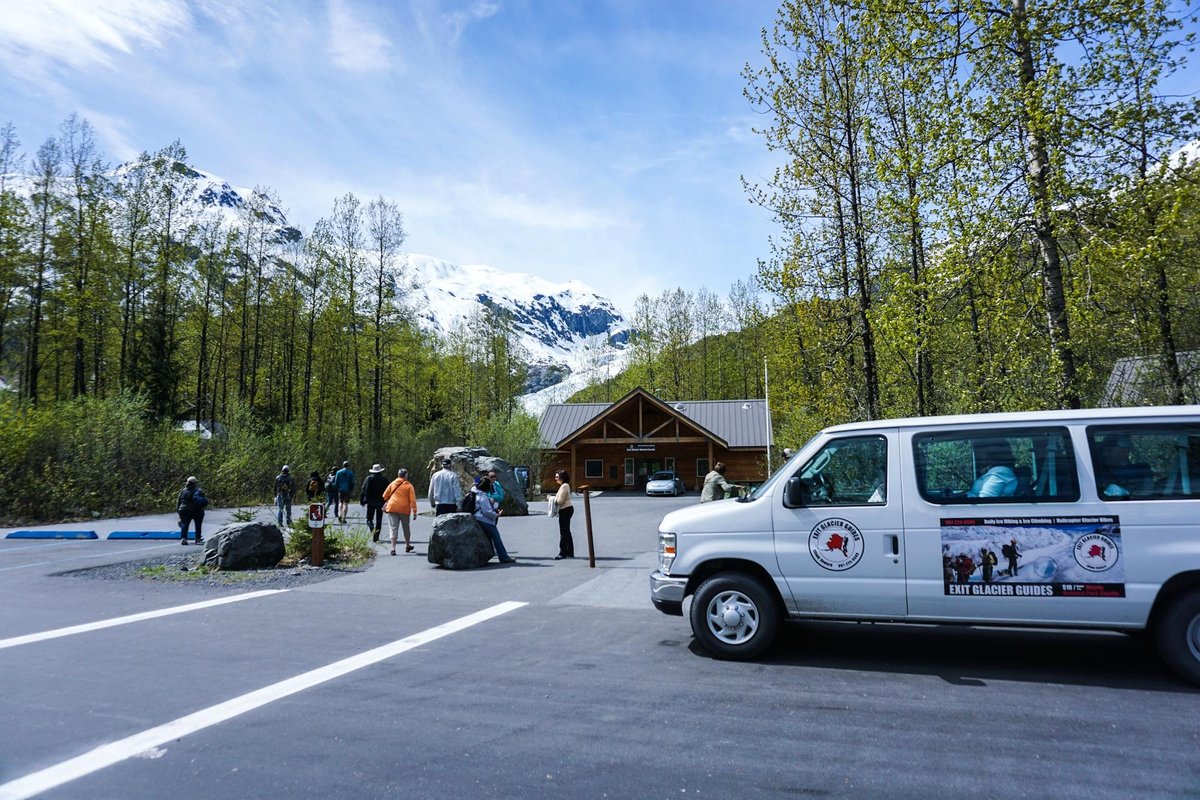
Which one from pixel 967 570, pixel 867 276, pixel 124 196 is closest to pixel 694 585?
pixel 967 570

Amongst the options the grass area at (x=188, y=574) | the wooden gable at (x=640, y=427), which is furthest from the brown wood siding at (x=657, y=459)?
the grass area at (x=188, y=574)

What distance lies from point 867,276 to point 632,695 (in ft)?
45.0

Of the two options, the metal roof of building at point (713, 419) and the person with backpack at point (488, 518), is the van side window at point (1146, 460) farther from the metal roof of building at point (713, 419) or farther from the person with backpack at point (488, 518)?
the metal roof of building at point (713, 419)

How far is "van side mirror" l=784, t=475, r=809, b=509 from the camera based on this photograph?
598 cm

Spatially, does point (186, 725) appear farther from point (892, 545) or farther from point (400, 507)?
point (400, 507)

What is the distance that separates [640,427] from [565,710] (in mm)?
40068

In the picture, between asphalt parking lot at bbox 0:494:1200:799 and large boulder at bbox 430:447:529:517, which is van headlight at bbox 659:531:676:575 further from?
large boulder at bbox 430:447:529:517

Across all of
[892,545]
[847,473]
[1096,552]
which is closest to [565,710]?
[892,545]

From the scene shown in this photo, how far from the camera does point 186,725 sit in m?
4.63

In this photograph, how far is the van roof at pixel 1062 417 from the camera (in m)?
5.45

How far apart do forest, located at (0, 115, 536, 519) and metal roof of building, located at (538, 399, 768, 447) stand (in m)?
7.60

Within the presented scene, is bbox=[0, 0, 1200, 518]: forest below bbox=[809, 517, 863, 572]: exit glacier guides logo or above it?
above

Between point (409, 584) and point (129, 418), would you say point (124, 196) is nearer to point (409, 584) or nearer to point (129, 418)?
point (129, 418)

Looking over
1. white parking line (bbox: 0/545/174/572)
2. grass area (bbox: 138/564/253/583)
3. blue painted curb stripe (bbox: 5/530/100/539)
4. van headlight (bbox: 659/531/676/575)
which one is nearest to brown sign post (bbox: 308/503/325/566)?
grass area (bbox: 138/564/253/583)
